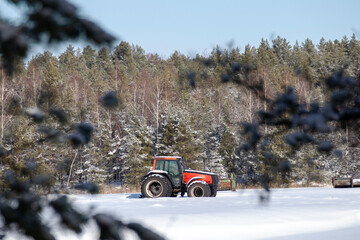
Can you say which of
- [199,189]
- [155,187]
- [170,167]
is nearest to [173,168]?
[170,167]

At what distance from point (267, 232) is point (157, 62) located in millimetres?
72928

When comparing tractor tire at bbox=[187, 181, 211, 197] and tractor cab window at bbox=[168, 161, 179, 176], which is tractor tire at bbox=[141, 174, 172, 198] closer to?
tractor cab window at bbox=[168, 161, 179, 176]

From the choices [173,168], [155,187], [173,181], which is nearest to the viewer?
[155,187]

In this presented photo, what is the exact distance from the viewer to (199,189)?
14.6m

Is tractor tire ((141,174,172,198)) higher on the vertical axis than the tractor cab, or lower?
lower

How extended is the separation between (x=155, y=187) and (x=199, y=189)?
1608mm

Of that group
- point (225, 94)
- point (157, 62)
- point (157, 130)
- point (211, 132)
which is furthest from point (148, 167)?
point (157, 62)

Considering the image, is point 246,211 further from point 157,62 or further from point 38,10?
point 157,62

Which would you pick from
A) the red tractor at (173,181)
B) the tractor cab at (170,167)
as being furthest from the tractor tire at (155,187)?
the tractor cab at (170,167)

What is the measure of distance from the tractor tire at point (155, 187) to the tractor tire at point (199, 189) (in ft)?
2.50

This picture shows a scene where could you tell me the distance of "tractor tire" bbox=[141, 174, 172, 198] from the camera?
14266 mm

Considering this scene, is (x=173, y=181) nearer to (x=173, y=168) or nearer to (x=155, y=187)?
(x=173, y=168)

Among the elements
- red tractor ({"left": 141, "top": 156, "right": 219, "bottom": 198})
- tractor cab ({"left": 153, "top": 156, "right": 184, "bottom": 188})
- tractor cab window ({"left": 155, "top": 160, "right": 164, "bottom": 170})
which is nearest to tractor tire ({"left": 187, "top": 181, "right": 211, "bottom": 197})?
red tractor ({"left": 141, "top": 156, "right": 219, "bottom": 198})

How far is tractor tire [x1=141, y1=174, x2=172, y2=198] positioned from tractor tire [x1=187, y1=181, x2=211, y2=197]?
0.76 meters
